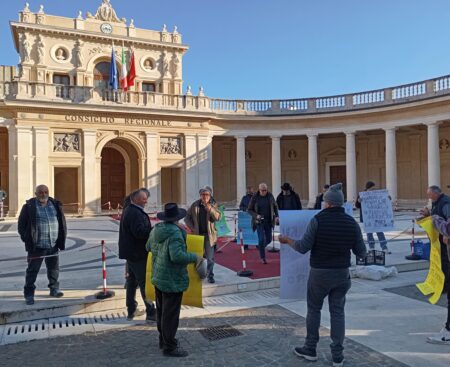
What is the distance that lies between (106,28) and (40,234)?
24845mm

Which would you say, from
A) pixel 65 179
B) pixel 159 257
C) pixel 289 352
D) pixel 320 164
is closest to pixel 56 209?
pixel 159 257

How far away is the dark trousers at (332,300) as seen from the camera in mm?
4082

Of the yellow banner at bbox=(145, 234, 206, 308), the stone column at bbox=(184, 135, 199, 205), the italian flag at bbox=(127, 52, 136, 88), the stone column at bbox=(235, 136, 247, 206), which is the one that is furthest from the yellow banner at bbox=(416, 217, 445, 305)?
the italian flag at bbox=(127, 52, 136, 88)

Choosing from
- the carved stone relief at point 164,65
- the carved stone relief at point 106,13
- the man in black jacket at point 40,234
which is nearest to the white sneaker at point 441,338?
the man in black jacket at point 40,234

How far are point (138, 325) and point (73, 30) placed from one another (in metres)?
25.6

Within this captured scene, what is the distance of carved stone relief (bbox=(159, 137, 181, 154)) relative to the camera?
2630 cm

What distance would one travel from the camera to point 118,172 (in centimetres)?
2872

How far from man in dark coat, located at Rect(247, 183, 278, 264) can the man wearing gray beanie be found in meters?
4.82

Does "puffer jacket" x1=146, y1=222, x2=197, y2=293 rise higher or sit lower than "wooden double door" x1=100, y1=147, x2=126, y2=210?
lower

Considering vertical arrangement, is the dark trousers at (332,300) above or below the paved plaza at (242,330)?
above

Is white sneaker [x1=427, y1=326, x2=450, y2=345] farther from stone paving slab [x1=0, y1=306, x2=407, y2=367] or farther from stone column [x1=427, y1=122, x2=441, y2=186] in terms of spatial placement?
stone column [x1=427, y1=122, x2=441, y2=186]

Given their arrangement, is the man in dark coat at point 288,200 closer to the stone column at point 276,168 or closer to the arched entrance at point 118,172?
the stone column at point 276,168

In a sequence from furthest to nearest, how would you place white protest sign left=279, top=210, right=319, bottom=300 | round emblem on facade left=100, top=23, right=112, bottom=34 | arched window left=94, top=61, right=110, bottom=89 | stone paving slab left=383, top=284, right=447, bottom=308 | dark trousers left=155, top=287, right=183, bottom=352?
arched window left=94, top=61, right=110, bottom=89, round emblem on facade left=100, top=23, right=112, bottom=34, stone paving slab left=383, top=284, right=447, bottom=308, white protest sign left=279, top=210, right=319, bottom=300, dark trousers left=155, top=287, right=183, bottom=352

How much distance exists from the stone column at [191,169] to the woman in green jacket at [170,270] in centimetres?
2231
